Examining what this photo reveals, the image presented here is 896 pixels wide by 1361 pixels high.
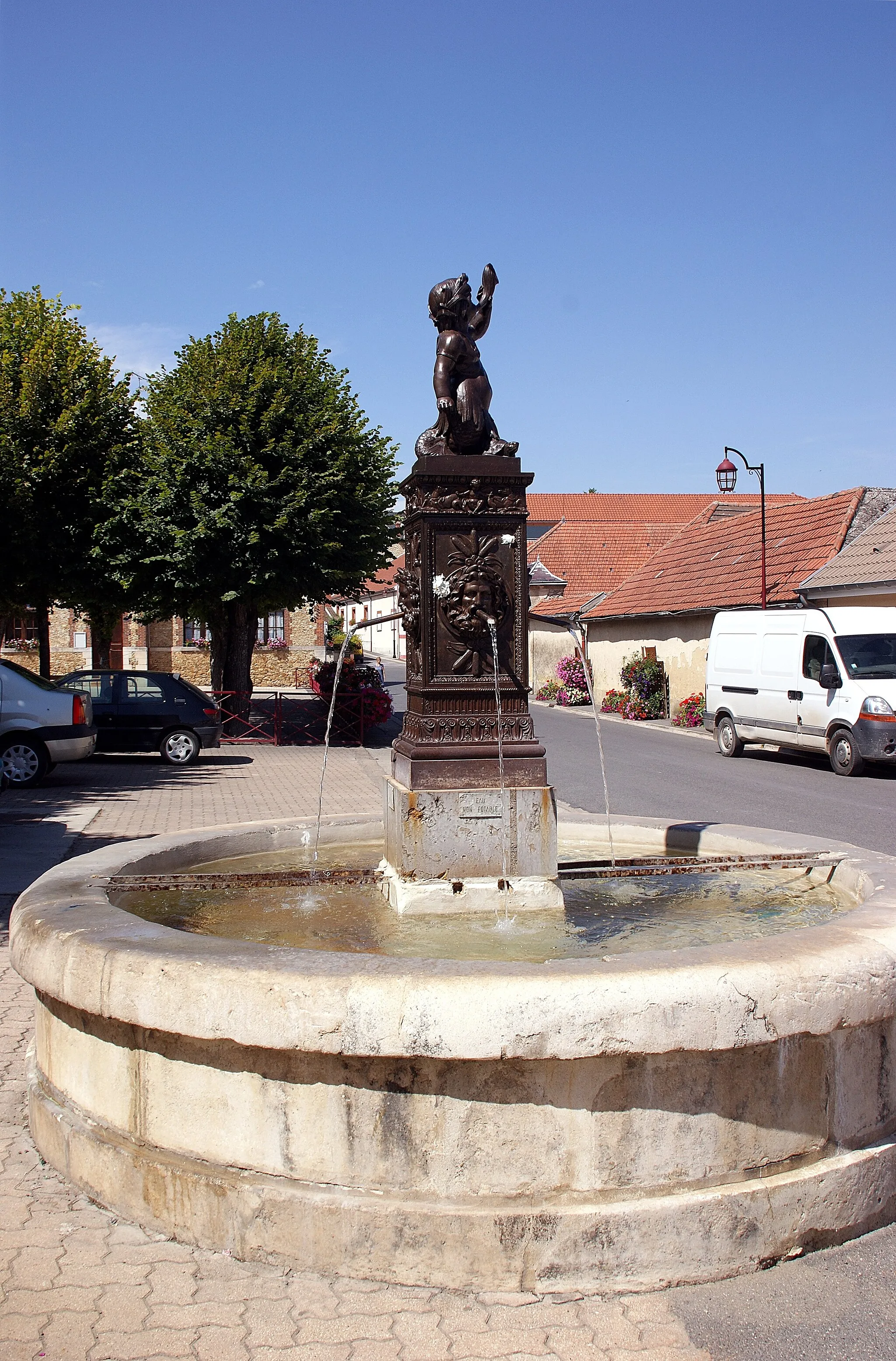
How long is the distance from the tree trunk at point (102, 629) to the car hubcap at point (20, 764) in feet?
22.8

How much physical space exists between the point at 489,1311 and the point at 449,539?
3169 mm

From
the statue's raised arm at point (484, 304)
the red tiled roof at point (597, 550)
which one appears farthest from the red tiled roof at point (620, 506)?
the statue's raised arm at point (484, 304)

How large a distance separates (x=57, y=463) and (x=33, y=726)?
28.5 ft

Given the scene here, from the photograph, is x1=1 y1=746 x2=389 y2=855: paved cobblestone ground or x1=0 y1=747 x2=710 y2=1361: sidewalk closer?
x1=0 y1=747 x2=710 y2=1361: sidewalk

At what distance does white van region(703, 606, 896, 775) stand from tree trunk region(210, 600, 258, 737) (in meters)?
9.32

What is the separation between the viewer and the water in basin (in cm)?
442

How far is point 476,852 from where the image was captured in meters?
4.94

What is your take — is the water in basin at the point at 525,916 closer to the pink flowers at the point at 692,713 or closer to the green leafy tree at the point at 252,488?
the green leafy tree at the point at 252,488

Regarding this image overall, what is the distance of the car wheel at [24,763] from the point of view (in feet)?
48.3

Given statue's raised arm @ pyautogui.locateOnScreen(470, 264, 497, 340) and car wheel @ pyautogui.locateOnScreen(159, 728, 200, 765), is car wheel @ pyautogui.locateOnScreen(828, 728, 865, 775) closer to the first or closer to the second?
car wheel @ pyautogui.locateOnScreen(159, 728, 200, 765)

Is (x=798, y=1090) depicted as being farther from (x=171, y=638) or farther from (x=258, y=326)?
(x=171, y=638)

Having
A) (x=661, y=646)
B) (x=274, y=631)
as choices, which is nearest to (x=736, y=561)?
(x=661, y=646)

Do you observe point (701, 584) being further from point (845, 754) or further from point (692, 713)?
point (845, 754)

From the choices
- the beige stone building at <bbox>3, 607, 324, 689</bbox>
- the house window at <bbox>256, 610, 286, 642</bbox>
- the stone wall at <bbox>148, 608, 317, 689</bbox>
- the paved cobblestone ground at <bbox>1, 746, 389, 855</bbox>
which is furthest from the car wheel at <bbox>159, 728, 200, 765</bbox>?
the house window at <bbox>256, 610, 286, 642</bbox>
